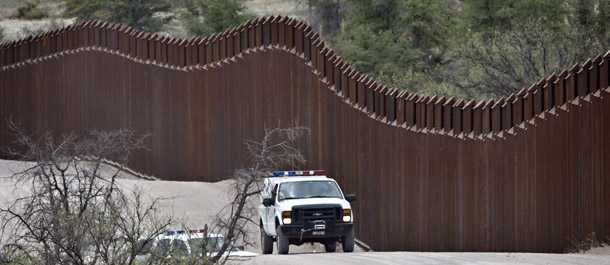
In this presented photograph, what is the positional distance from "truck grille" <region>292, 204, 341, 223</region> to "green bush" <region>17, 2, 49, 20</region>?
7672 centimetres

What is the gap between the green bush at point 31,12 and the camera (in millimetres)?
96562

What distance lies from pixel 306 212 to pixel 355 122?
6615 millimetres

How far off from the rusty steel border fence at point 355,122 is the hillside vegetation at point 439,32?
10.5 metres

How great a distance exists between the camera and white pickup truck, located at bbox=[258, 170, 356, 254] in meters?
23.1

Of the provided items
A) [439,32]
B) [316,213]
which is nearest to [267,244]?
[316,213]

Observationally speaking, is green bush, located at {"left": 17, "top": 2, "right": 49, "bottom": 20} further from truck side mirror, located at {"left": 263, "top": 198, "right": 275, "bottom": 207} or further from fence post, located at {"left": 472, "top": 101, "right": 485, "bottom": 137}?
truck side mirror, located at {"left": 263, "top": 198, "right": 275, "bottom": 207}

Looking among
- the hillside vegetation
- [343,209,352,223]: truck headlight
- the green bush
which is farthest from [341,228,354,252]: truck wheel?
the green bush

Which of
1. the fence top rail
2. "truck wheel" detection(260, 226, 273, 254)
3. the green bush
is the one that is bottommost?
"truck wheel" detection(260, 226, 273, 254)

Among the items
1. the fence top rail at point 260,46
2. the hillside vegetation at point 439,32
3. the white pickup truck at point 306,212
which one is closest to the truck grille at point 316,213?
the white pickup truck at point 306,212

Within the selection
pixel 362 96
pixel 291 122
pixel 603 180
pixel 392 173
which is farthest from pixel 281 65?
pixel 603 180

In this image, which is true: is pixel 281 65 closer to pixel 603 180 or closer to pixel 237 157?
pixel 237 157

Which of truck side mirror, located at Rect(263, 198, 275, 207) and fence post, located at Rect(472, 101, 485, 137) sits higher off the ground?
fence post, located at Rect(472, 101, 485, 137)

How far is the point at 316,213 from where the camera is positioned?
75.9 feet

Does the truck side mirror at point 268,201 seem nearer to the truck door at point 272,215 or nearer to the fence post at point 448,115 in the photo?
the truck door at point 272,215
